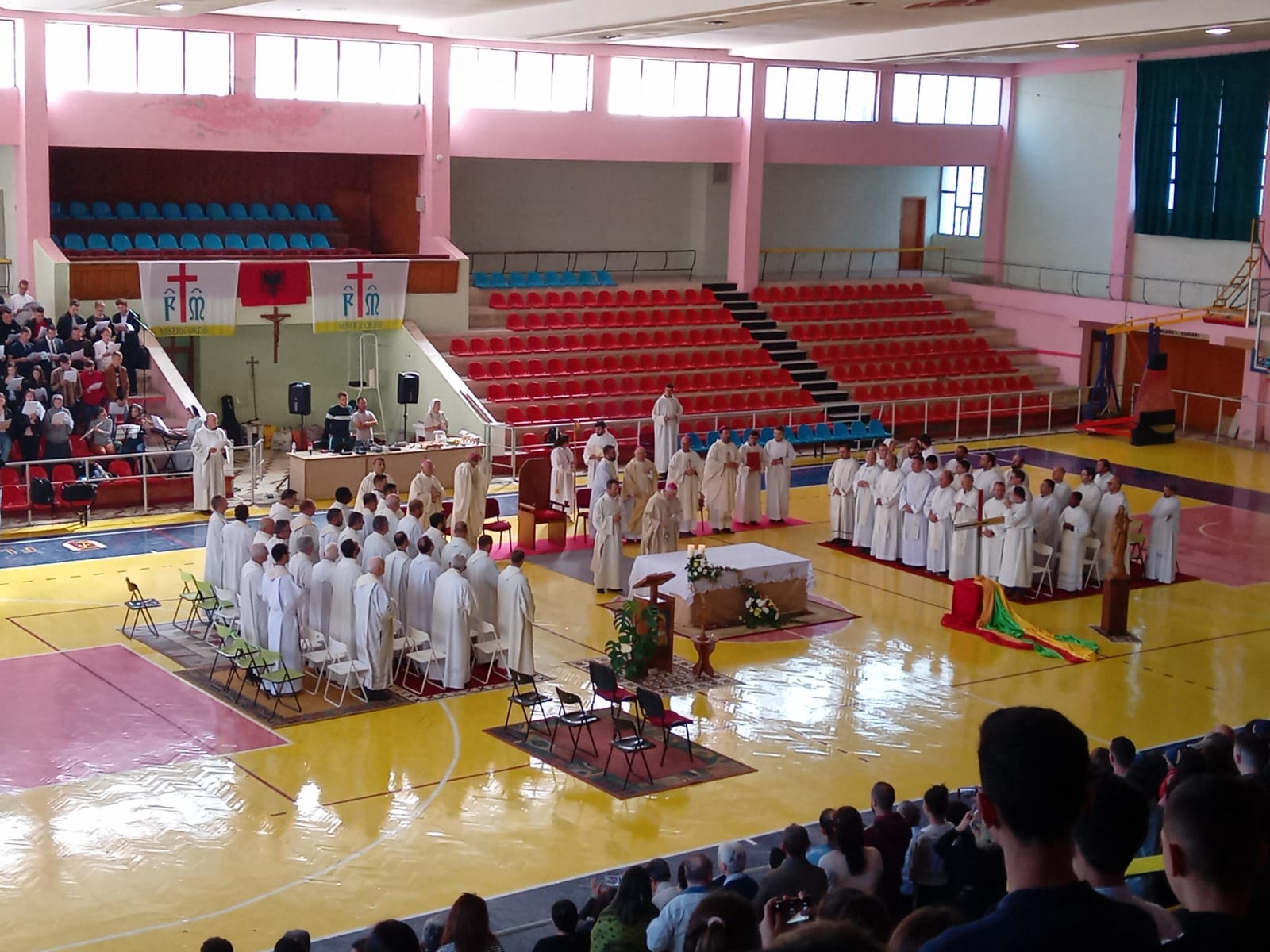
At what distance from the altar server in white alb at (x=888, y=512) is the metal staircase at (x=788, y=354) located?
9.52 metres

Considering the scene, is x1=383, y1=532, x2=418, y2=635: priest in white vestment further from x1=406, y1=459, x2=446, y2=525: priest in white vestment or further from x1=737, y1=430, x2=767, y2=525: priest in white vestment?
x1=737, y1=430, x2=767, y2=525: priest in white vestment

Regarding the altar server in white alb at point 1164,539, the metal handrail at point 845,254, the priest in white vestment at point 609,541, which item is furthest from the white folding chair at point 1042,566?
the metal handrail at point 845,254

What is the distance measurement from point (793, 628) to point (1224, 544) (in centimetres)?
830

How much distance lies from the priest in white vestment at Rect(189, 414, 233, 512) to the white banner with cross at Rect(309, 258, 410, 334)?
4.61m

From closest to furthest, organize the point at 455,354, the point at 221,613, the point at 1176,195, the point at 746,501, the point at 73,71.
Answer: the point at 221,613 → the point at 746,501 → the point at 73,71 → the point at 455,354 → the point at 1176,195

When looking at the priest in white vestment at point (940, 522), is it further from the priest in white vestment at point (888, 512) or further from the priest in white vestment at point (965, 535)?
the priest in white vestment at point (888, 512)

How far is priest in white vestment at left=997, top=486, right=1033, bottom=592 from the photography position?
1973 cm

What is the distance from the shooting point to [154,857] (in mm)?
11719

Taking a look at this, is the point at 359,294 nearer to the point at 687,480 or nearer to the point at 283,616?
the point at 687,480

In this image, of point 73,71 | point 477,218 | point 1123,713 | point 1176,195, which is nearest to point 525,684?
point 1123,713

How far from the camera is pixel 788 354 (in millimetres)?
32594

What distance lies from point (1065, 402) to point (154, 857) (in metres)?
25.9

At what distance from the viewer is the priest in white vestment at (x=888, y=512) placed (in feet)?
69.8

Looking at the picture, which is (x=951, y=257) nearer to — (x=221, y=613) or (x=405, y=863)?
(x=221, y=613)
